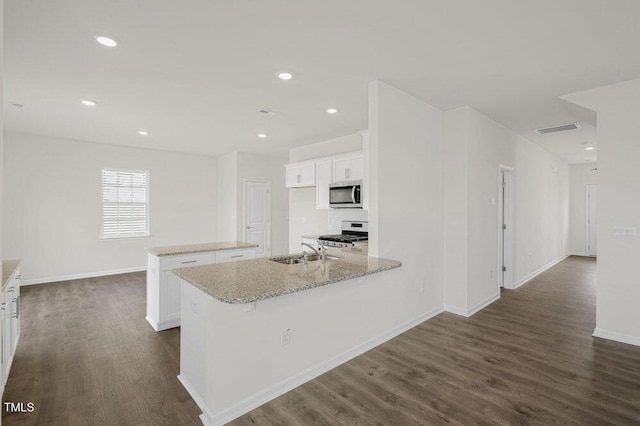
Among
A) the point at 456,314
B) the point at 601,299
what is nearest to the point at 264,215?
the point at 456,314

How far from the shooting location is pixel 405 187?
3613 mm

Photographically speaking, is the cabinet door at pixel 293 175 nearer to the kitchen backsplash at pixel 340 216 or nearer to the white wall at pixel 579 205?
the kitchen backsplash at pixel 340 216

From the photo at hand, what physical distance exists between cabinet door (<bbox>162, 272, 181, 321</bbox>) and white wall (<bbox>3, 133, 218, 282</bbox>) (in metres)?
3.78

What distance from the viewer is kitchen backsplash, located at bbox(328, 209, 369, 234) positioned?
5.65m

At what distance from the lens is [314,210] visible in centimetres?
→ 645

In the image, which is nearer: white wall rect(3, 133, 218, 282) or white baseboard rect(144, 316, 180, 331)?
white baseboard rect(144, 316, 180, 331)

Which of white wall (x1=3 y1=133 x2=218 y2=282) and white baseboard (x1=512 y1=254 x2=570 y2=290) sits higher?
white wall (x1=3 y1=133 x2=218 y2=282)

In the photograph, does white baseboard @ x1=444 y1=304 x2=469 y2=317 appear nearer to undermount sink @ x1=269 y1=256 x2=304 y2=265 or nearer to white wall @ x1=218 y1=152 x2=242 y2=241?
undermount sink @ x1=269 y1=256 x2=304 y2=265

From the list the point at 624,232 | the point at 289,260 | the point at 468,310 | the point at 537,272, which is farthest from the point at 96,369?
the point at 537,272

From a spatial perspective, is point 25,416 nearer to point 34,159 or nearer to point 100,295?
point 100,295

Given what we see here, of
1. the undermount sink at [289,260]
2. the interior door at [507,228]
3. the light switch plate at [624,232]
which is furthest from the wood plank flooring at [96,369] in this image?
the interior door at [507,228]

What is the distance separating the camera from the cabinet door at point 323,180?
5320 mm

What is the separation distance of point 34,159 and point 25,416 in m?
5.30

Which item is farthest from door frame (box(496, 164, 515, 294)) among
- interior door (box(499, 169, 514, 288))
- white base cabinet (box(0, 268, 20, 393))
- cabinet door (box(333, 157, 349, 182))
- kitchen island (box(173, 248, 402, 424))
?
white base cabinet (box(0, 268, 20, 393))
